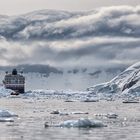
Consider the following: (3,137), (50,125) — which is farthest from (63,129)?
(3,137)

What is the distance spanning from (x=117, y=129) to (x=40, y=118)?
1739 cm

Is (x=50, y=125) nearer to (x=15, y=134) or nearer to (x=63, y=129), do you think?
(x=63, y=129)

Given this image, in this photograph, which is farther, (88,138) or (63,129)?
(63,129)

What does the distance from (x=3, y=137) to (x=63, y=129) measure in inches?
333

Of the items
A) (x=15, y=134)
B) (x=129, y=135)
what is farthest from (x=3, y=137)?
(x=129, y=135)

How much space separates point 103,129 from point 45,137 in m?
9.05

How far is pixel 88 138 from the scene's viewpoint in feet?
192

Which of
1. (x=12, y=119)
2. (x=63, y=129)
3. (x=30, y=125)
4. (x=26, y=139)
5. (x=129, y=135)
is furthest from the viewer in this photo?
(x=12, y=119)

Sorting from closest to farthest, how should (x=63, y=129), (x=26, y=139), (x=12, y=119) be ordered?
1. (x=26, y=139)
2. (x=63, y=129)
3. (x=12, y=119)

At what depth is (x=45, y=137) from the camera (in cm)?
5894

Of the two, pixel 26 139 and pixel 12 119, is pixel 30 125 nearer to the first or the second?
pixel 12 119

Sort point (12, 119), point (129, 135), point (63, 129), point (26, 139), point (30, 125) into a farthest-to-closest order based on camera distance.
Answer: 1. point (12, 119)
2. point (30, 125)
3. point (63, 129)
4. point (129, 135)
5. point (26, 139)

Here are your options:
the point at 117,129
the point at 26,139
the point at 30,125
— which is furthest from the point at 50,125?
the point at 26,139

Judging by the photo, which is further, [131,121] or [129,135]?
[131,121]
